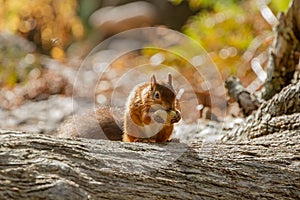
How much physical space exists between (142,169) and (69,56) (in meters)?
5.25

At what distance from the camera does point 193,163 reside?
2273mm

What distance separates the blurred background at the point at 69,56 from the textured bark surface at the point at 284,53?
518 mm

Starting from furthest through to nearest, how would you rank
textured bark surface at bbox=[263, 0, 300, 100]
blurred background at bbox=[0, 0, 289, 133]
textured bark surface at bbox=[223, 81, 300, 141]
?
1. blurred background at bbox=[0, 0, 289, 133]
2. textured bark surface at bbox=[263, 0, 300, 100]
3. textured bark surface at bbox=[223, 81, 300, 141]

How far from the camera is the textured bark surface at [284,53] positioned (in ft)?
11.3

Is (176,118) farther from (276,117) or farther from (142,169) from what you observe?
(276,117)

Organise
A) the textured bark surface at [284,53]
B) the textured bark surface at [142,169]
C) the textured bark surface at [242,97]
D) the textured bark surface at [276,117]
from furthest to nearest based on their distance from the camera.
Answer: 1. the textured bark surface at [242,97]
2. the textured bark surface at [284,53]
3. the textured bark surface at [276,117]
4. the textured bark surface at [142,169]

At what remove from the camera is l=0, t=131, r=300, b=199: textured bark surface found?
1.92 m

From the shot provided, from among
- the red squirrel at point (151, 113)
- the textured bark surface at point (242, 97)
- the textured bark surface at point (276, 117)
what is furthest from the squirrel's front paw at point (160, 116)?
the textured bark surface at point (242, 97)

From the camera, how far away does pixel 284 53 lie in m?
3.49

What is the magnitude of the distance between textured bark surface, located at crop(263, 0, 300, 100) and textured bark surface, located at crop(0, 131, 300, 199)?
1.09m

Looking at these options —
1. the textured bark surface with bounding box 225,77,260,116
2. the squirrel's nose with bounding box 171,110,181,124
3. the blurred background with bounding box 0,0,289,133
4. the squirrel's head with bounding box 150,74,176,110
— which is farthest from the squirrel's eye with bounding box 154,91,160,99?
the blurred background with bounding box 0,0,289,133

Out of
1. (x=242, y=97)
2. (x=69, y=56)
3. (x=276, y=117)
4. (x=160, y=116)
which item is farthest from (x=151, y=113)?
(x=69, y=56)

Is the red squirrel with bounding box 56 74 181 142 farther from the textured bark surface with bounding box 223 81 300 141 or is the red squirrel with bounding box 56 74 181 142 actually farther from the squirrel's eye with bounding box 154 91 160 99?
the textured bark surface with bounding box 223 81 300 141

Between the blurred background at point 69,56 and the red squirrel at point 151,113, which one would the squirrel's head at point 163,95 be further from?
the blurred background at point 69,56
